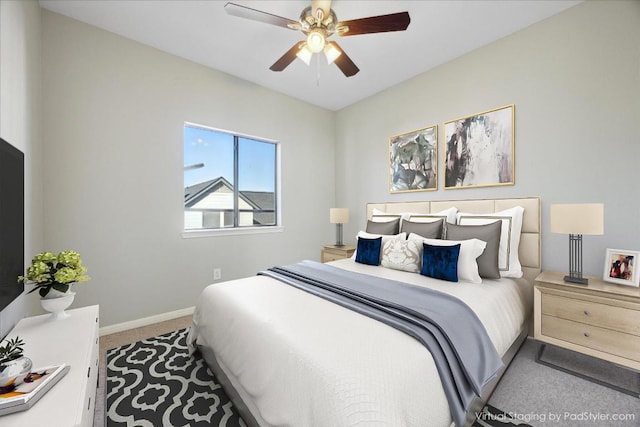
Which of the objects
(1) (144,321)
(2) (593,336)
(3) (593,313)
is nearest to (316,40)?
(3) (593,313)

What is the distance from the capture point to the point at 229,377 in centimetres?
161

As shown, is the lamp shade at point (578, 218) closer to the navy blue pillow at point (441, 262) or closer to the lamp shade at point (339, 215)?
the navy blue pillow at point (441, 262)

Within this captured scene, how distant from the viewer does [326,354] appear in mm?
1094

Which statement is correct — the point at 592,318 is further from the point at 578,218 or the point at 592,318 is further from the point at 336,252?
the point at 336,252

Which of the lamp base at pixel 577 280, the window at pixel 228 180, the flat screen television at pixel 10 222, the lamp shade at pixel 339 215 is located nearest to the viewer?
the flat screen television at pixel 10 222

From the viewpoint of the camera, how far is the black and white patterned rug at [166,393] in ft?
4.94

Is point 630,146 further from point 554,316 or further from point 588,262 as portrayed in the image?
point 554,316

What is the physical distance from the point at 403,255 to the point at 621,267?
4.94ft

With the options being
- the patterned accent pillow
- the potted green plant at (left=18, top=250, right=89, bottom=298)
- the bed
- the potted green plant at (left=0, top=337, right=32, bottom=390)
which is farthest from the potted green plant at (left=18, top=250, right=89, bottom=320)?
the patterned accent pillow

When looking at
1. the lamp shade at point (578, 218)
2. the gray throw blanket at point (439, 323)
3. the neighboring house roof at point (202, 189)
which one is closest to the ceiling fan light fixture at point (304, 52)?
the gray throw blanket at point (439, 323)

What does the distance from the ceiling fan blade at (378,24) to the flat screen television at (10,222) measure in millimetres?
2103

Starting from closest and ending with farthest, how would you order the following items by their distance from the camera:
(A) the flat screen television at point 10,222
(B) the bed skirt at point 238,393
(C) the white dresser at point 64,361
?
(C) the white dresser at point 64,361 < (A) the flat screen television at point 10,222 < (B) the bed skirt at point 238,393

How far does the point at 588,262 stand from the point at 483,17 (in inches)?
90.0

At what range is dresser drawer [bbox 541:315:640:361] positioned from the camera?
5.49 feet
